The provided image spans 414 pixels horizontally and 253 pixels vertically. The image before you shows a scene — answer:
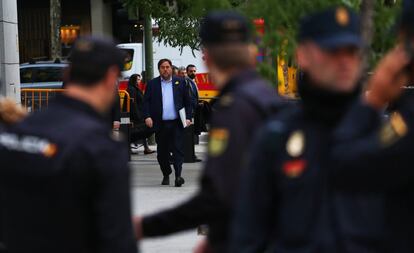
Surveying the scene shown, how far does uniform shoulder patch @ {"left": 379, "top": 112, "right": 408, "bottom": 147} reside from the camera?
349cm

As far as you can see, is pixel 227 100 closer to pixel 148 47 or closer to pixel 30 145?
pixel 30 145

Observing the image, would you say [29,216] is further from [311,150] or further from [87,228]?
[311,150]

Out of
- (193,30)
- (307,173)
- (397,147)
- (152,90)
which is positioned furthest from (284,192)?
(193,30)

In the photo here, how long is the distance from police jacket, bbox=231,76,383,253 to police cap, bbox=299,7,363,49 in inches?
6.3

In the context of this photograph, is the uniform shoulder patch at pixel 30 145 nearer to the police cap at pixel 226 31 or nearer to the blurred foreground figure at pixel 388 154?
the police cap at pixel 226 31

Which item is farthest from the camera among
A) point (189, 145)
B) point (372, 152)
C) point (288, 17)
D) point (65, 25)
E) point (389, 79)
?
point (65, 25)

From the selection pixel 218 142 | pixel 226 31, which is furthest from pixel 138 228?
pixel 226 31

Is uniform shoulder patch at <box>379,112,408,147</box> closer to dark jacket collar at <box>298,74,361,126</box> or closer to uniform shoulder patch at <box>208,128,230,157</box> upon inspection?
dark jacket collar at <box>298,74,361,126</box>

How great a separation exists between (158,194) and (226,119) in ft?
31.6

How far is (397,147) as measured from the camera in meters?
3.49

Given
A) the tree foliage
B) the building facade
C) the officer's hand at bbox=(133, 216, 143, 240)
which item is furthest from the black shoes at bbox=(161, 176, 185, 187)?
the building facade

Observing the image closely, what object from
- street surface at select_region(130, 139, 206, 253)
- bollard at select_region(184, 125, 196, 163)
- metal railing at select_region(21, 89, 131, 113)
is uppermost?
metal railing at select_region(21, 89, 131, 113)

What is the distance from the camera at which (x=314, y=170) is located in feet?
11.5

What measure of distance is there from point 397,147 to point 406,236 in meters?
0.41
